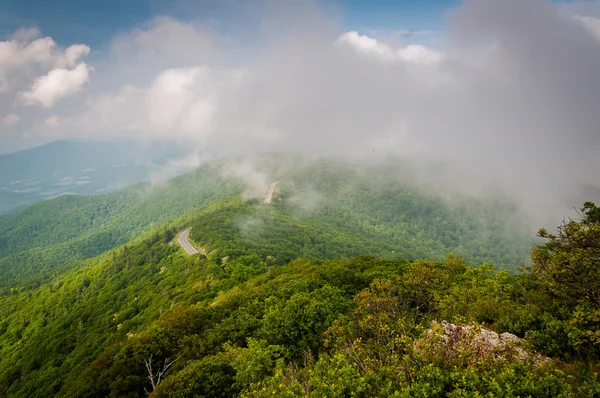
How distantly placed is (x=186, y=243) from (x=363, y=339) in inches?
6080

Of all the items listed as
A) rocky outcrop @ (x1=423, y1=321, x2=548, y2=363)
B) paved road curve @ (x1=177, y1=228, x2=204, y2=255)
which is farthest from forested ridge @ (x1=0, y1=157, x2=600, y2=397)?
paved road curve @ (x1=177, y1=228, x2=204, y2=255)

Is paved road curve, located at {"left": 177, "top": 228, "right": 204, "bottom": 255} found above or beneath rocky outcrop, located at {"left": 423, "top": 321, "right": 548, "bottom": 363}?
beneath

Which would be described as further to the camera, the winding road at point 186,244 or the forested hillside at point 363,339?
the winding road at point 186,244

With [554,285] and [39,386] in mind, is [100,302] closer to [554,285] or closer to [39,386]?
[39,386]

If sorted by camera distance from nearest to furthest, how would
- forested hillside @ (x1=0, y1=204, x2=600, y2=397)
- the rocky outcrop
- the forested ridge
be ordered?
forested hillside @ (x1=0, y1=204, x2=600, y2=397), the forested ridge, the rocky outcrop

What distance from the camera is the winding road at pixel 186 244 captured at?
150 m

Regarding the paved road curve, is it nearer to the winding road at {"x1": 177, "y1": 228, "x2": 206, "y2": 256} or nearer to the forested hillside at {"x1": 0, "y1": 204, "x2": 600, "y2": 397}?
the winding road at {"x1": 177, "y1": 228, "x2": 206, "y2": 256}

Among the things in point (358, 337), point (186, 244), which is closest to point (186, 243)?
point (186, 244)

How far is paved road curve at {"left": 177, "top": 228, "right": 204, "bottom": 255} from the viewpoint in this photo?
15050 cm

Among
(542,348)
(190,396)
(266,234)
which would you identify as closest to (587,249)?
(542,348)

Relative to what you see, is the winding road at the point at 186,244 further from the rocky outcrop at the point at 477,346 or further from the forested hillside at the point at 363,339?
the rocky outcrop at the point at 477,346

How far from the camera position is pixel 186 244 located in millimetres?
164500

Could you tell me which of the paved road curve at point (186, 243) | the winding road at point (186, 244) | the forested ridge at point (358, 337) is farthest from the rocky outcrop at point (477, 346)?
the paved road curve at point (186, 243)

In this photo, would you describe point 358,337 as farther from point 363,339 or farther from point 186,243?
point 186,243
